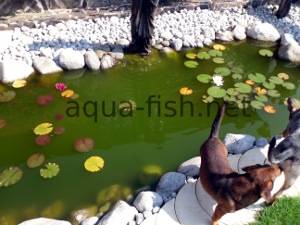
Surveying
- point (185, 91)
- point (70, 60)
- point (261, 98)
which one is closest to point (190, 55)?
point (185, 91)

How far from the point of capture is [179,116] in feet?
20.4

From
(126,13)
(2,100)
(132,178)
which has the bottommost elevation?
(132,178)

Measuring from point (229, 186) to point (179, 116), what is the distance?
2.30 meters

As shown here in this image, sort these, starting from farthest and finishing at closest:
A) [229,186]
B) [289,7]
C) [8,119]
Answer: [289,7] → [8,119] → [229,186]

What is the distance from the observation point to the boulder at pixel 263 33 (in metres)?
8.08

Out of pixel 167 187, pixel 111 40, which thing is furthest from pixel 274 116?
pixel 111 40

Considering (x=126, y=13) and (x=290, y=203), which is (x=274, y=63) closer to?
(x=126, y=13)

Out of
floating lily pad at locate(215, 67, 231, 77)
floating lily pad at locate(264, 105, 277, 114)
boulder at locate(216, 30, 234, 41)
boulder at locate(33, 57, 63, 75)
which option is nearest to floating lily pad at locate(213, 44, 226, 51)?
boulder at locate(216, 30, 234, 41)

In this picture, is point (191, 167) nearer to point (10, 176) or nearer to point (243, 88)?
point (243, 88)

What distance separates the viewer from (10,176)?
5070mm

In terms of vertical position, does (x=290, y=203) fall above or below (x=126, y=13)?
below

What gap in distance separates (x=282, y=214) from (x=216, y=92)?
260 cm

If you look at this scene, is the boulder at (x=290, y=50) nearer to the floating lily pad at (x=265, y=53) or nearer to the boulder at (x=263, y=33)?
the floating lily pad at (x=265, y=53)

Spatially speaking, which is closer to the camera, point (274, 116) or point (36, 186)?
point (36, 186)
